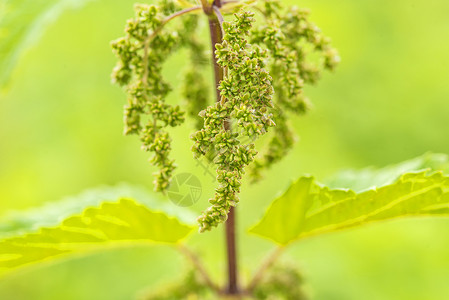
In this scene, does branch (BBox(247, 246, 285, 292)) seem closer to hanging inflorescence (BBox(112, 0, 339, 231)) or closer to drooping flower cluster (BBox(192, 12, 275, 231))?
hanging inflorescence (BBox(112, 0, 339, 231))

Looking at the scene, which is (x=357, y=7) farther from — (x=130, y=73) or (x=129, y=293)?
(x=130, y=73)

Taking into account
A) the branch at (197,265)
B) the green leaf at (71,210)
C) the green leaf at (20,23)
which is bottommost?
the branch at (197,265)

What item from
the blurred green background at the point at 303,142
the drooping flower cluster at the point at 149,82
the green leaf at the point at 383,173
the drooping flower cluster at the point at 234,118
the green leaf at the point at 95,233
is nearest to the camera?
the drooping flower cluster at the point at 234,118

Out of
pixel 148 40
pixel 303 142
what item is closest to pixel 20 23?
pixel 148 40

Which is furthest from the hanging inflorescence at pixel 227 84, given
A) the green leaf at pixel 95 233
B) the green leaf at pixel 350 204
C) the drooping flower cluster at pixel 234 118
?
the green leaf at pixel 95 233

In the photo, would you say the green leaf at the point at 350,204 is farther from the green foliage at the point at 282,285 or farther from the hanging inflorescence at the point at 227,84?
the green foliage at the point at 282,285

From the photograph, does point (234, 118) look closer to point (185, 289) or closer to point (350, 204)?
point (350, 204)
